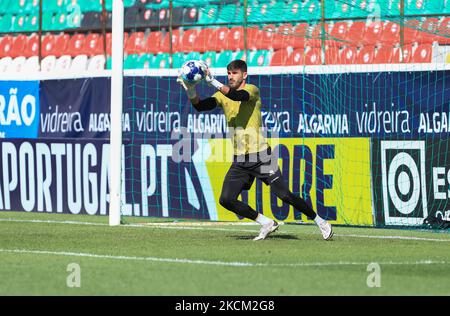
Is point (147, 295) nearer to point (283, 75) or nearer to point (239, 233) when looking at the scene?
point (239, 233)

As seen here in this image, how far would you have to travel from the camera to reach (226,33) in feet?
75.3

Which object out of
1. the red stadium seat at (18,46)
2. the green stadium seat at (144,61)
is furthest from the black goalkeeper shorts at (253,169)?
the red stadium seat at (18,46)

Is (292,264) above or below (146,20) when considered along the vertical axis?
below

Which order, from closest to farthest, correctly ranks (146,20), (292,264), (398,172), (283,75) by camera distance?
(292,264) → (398,172) → (283,75) → (146,20)

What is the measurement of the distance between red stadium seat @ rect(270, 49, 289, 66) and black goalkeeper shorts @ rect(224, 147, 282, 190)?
8.81 metres

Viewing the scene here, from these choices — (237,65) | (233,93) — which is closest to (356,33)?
(237,65)

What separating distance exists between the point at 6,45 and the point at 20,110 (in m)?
7.61

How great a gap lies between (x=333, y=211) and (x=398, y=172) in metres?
1.20

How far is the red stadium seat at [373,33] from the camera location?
20000 millimetres

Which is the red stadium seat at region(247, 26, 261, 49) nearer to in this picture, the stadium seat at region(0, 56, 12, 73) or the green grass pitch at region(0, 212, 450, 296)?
the stadium seat at region(0, 56, 12, 73)

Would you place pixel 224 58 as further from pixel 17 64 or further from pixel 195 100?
pixel 195 100

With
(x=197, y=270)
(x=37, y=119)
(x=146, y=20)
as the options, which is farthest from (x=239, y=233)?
(x=146, y=20)

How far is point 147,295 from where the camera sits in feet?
26.4

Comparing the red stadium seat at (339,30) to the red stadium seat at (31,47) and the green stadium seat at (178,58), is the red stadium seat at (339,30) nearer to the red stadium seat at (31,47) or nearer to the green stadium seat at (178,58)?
the green stadium seat at (178,58)
